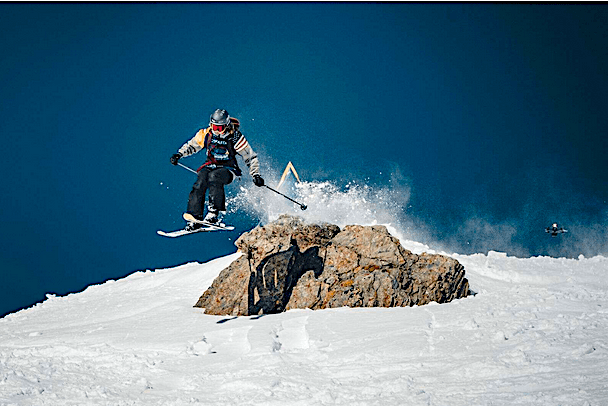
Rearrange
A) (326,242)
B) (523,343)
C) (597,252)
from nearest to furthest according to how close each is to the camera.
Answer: (523,343) → (326,242) → (597,252)

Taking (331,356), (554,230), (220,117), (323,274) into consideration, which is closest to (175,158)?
(220,117)

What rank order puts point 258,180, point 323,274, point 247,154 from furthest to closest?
point 323,274 < point 258,180 < point 247,154

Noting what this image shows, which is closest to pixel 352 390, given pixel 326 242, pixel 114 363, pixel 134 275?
pixel 114 363

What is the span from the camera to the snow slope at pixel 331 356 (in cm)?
604

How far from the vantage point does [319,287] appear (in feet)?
40.7

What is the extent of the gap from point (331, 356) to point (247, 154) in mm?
5343

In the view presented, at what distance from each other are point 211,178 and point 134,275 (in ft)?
36.3

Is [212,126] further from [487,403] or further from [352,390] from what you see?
[487,403]

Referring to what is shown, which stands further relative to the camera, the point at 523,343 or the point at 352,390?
the point at 523,343

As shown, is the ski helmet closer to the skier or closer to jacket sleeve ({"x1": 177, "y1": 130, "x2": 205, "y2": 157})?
the skier

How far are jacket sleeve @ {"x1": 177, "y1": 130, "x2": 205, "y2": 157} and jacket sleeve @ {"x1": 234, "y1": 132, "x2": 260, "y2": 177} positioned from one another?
2.54 feet

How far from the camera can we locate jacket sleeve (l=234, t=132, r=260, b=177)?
11.2 meters

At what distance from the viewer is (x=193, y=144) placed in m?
11.2

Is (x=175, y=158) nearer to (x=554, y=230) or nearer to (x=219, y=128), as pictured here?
(x=219, y=128)
